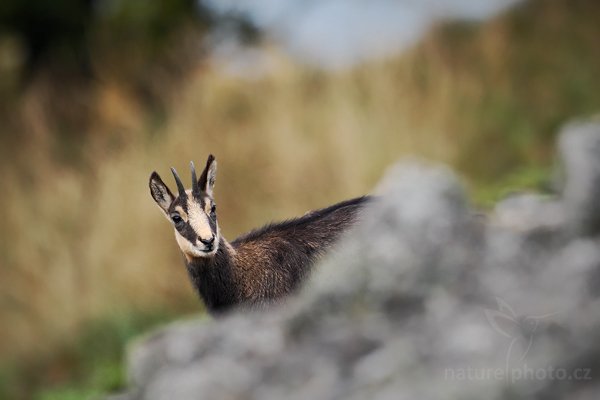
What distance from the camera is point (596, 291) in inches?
130

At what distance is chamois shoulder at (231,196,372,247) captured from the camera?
19.9ft

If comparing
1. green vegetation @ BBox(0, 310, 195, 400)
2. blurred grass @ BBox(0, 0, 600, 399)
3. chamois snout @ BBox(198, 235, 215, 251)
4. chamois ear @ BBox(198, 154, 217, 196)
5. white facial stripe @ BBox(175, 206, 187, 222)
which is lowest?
chamois snout @ BBox(198, 235, 215, 251)

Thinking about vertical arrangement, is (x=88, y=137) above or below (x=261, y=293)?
above

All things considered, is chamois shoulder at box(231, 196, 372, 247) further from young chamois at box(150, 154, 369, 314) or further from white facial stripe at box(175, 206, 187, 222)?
white facial stripe at box(175, 206, 187, 222)

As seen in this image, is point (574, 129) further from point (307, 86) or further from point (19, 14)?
point (19, 14)

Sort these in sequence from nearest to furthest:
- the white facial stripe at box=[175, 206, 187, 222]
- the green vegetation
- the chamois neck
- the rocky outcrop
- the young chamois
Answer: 1. the rocky outcrop
2. the white facial stripe at box=[175, 206, 187, 222]
3. the young chamois
4. the chamois neck
5. the green vegetation

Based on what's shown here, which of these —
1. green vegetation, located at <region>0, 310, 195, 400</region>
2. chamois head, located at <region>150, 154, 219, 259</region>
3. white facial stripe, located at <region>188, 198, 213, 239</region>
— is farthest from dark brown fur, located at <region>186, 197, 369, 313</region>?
green vegetation, located at <region>0, 310, 195, 400</region>

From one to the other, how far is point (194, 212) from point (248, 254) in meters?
0.59

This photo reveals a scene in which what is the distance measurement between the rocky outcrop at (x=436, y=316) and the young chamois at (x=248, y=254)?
1.70m

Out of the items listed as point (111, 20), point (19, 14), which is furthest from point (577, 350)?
point (19, 14)

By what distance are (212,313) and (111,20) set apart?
14.1m

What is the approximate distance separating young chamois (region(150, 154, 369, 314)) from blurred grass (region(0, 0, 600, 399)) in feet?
11.6

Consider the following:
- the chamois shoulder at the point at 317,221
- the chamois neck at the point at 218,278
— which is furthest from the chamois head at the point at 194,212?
the chamois shoulder at the point at 317,221

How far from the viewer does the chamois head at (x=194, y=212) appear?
566cm
